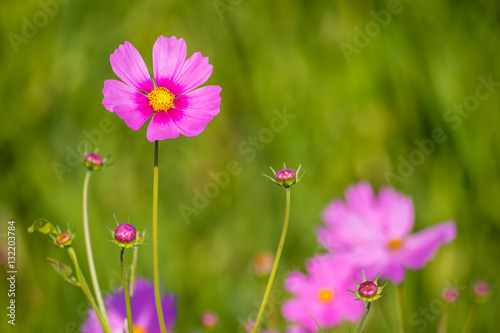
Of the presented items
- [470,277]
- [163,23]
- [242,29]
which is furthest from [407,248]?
[163,23]

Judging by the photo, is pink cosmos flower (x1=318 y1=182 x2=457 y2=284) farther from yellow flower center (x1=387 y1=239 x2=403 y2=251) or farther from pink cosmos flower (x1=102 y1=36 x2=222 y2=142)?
pink cosmos flower (x1=102 y1=36 x2=222 y2=142)

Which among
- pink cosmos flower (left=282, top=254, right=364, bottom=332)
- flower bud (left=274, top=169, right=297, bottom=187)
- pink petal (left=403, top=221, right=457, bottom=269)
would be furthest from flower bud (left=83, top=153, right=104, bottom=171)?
pink petal (left=403, top=221, right=457, bottom=269)

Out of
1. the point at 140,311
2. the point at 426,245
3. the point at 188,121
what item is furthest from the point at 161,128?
the point at 426,245

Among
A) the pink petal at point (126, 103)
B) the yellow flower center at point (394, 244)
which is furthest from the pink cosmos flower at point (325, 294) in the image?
the pink petal at point (126, 103)

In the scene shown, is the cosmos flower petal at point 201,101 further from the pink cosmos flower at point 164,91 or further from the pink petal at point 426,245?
the pink petal at point 426,245

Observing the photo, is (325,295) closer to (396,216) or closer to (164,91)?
(396,216)

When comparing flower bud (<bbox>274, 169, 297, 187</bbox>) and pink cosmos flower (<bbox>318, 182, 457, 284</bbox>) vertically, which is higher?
pink cosmos flower (<bbox>318, 182, 457, 284</bbox>)
